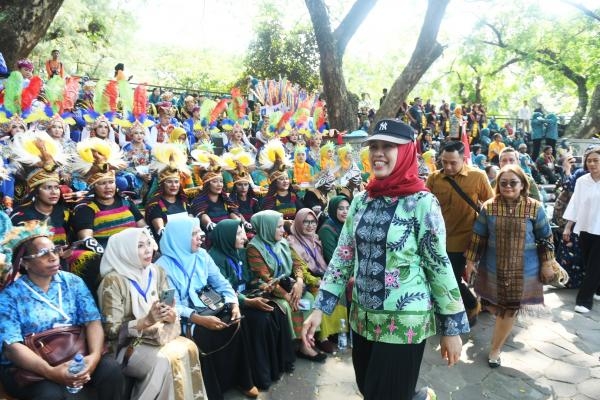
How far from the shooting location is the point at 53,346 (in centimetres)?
263

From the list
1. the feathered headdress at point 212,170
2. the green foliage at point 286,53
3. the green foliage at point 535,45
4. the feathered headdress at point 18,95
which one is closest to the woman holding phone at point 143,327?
the feathered headdress at point 212,170

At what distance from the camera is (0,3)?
22.4 feet

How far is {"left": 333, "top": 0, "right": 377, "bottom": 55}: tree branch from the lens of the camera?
10.3m

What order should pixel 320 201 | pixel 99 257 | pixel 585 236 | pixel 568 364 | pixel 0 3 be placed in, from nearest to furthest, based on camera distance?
pixel 99 257 → pixel 568 364 → pixel 585 236 → pixel 320 201 → pixel 0 3

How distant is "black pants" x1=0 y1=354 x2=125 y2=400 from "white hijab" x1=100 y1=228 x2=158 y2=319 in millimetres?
367

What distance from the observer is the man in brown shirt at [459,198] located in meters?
4.41

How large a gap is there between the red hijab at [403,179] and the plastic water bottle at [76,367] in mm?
1833

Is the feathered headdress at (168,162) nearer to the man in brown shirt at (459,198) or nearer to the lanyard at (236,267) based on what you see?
the lanyard at (236,267)

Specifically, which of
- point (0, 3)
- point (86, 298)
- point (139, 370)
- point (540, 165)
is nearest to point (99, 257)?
point (86, 298)

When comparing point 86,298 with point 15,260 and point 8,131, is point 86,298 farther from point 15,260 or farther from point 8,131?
point 8,131

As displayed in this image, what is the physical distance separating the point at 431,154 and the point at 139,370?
6352mm

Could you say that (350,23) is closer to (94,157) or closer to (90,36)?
(94,157)

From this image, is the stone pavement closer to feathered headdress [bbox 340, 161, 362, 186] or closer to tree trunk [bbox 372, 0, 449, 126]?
feathered headdress [bbox 340, 161, 362, 186]

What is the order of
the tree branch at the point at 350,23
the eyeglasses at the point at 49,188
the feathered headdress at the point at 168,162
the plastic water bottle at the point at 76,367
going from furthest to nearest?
the tree branch at the point at 350,23 → the feathered headdress at the point at 168,162 → the eyeglasses at the point at 49,188 → the plastic water bottle at the point at 76,367
